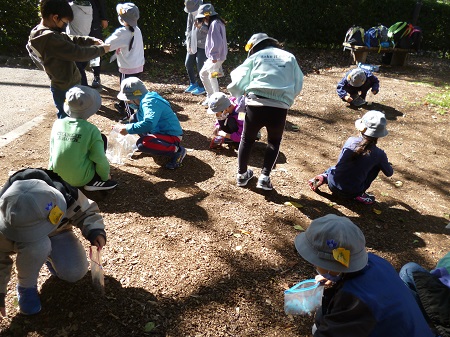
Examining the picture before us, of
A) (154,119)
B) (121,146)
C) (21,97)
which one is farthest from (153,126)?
(21,97)

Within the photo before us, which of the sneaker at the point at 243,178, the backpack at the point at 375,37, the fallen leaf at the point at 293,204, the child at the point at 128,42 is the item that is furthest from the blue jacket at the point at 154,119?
the backpack at the point at 375,37

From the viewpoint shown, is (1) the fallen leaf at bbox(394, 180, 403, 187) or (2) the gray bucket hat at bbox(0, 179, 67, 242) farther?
(1) the fallen leaf at bbox(394, 180, 403, 187)

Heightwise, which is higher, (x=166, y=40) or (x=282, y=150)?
(x=166, y=40)

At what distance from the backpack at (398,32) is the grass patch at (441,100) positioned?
2312 mm

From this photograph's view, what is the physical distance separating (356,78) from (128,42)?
3855mm

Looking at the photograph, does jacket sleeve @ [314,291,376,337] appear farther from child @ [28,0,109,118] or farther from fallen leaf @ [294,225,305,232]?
child @ [28,0,109,118]

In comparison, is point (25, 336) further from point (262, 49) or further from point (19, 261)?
point (262, 49)

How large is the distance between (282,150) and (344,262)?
3446 millimetres

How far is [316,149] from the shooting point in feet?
17.2

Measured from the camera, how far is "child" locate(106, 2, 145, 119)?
17.7 feet

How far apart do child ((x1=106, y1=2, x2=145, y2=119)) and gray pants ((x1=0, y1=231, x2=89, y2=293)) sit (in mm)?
3017

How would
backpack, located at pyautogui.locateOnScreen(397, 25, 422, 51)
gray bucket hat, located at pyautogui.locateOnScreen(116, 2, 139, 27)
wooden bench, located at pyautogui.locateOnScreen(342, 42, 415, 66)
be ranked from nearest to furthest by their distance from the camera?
gray bucket hat, located at pyautogui.locateOnScreen(116, 2, 139, 27), wooden bench, located at pyautogui.locateOnScreen(342, 42, 415, 66), backpack, located at pyautogui.locateOnScreen(397, 25, 422, 51)

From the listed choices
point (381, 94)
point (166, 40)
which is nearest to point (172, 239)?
point (381, 94)

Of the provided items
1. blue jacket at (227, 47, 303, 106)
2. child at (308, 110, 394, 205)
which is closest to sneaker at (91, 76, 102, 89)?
blue jacket at (227, 47, 303, 106)
